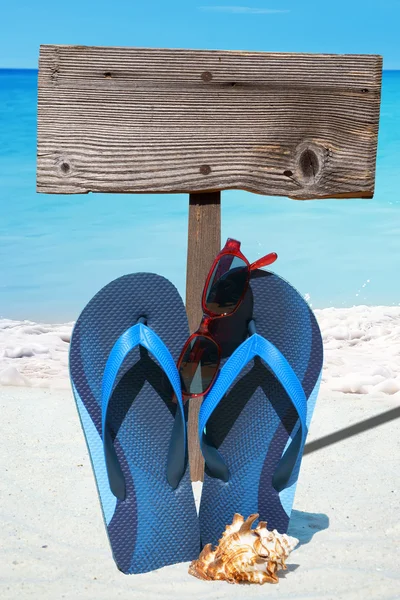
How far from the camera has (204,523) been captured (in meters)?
2.09

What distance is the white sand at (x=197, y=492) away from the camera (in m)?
1.86

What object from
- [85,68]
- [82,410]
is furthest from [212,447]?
[85,68]

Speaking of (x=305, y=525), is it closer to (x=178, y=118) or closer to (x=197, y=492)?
(x=197, y=492)

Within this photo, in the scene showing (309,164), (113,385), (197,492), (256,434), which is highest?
(309,164)

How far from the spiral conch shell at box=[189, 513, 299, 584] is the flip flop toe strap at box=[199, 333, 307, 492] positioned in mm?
201

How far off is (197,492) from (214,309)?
694mm

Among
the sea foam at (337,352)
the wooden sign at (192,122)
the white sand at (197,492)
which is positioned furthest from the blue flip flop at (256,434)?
the sea foam at (337,352)

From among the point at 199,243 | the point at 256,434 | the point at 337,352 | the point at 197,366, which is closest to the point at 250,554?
the point at 256,434

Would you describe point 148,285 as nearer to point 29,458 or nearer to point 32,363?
point 29,458

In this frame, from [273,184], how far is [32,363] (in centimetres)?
201

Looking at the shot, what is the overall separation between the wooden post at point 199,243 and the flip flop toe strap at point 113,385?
338mm

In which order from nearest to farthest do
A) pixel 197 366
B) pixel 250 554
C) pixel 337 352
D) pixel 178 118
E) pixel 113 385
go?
pixel 250 554 → pixel 113 385 → pixel 197 366 → pixel 178 118 → pixel 337 352

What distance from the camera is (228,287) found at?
2080 mm

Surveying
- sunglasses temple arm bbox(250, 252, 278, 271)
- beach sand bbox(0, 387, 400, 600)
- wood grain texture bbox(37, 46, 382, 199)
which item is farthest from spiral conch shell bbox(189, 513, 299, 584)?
wood grain texture bbox(37, 46, 382, 199)
